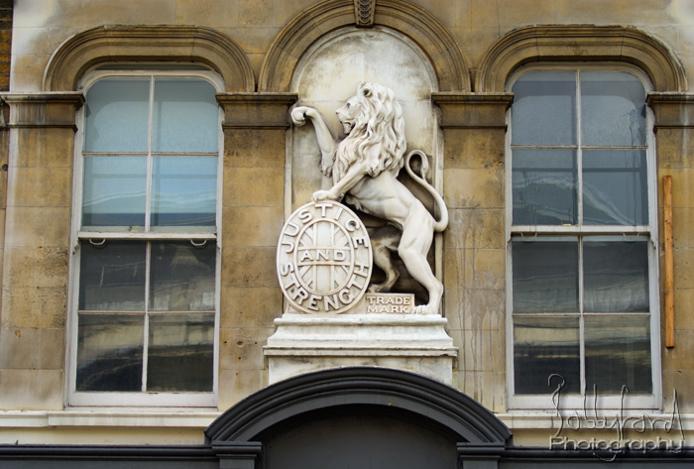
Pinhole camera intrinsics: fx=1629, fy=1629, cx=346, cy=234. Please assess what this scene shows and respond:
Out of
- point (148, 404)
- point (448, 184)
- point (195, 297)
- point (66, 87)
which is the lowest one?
point (148, 404)

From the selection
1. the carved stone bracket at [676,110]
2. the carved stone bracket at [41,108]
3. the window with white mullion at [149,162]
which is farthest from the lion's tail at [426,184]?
the carved stone bracket at [41,108]

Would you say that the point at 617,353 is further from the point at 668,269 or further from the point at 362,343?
the point at 362,343

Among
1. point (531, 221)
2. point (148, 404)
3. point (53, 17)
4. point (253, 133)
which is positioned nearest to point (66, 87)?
point (53, 17)

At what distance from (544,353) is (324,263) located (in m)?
2.19

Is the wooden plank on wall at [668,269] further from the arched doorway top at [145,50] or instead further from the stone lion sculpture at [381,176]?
the arched doorway top at [145,50]

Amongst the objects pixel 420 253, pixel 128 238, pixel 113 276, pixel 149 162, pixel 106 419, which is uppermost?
pixel 149 162

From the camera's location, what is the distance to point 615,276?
49.2ft

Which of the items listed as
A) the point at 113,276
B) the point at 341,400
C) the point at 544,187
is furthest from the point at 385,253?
the point at 113,276

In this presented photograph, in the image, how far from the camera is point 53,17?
1539 cm

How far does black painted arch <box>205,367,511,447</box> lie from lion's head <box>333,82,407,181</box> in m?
1.89

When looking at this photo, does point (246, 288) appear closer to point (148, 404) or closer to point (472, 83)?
point (148, 404)

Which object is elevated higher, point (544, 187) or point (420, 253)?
point (544, 187)

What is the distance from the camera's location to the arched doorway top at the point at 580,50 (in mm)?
15141

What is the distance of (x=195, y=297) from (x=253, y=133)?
5.28ft
